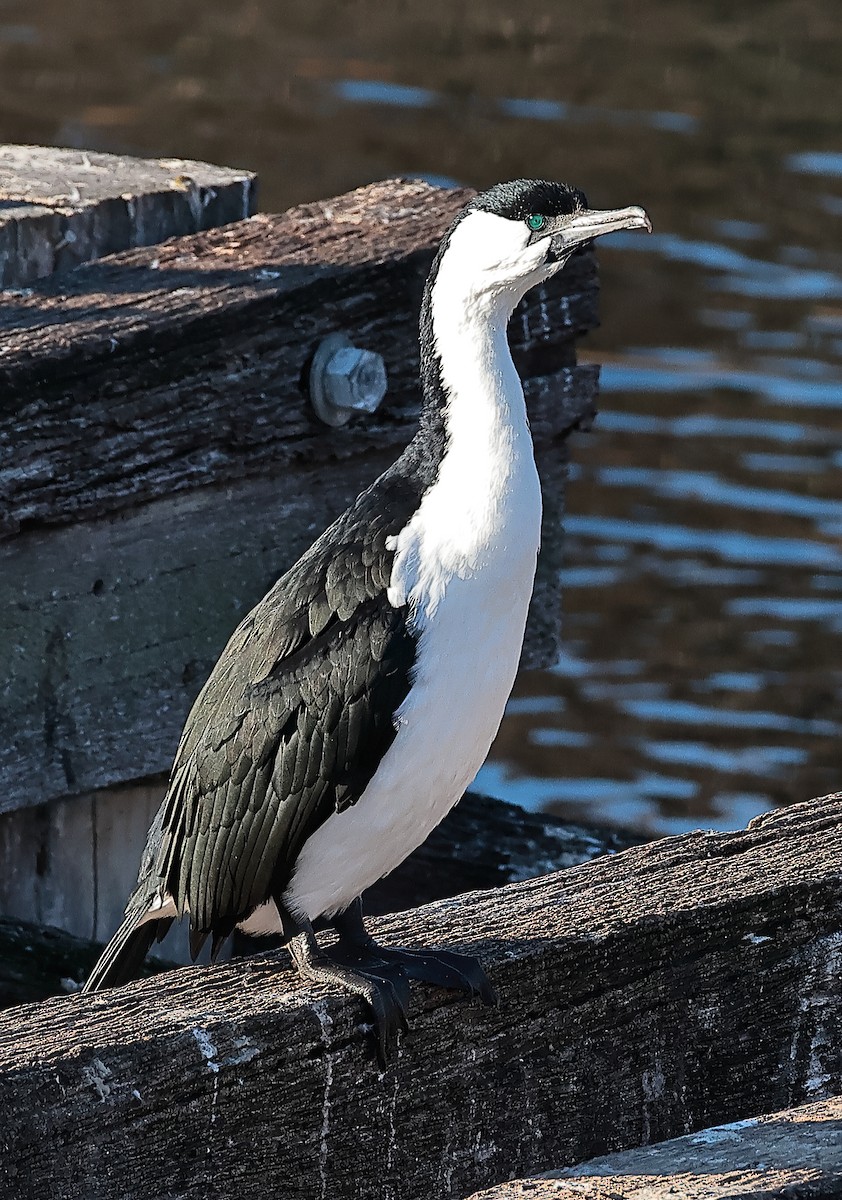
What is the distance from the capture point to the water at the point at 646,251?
641cm

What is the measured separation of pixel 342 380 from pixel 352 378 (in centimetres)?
2

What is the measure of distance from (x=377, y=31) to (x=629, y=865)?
30.9 ft

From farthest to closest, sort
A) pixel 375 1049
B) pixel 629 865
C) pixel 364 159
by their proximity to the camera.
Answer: pixel 364 159, pixel 629 865, pixel 375 1049

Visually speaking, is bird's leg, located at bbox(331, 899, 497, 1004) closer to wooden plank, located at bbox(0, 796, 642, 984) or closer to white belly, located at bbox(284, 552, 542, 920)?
white belly, located at bbox(284, 552, 542, 920)

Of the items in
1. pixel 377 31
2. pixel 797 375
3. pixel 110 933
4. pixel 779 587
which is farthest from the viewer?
pixel 377 31

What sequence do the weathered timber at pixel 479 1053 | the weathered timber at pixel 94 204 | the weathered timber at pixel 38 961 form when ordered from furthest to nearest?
1. the weathered timber at pixel 94 204
2. the weathered timber at pixel 38 961
3. the weathered timber at pixel 479 1053

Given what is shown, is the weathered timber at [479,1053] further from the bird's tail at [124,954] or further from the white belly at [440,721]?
the bird's tail at [124,954]

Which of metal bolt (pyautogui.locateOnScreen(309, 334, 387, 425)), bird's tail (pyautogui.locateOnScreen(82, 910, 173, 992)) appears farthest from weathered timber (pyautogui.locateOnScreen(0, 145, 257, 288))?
bird's tail (pyautogui.locateOnScreen(82, 910, 173, 992))

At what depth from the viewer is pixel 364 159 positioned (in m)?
9.67

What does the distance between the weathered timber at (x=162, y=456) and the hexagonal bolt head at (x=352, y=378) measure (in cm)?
6

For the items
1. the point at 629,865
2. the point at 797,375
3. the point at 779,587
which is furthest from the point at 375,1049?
the point at 797,375

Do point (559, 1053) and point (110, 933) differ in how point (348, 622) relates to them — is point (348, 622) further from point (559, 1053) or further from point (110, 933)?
point (110, 933)

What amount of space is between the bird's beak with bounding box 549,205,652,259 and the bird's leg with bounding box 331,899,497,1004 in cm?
99

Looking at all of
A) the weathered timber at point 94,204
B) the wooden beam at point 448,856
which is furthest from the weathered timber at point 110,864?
the weathered timber at point 94,204
